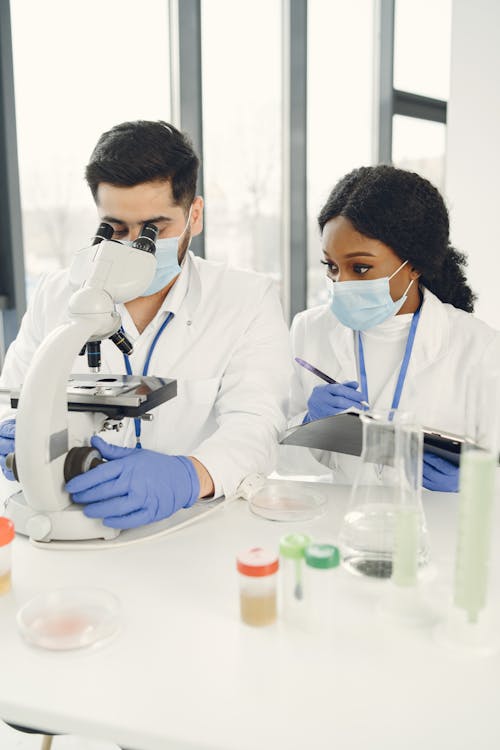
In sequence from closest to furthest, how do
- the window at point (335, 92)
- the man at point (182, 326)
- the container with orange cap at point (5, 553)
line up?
1. the container with orange cap at point (5, 553)
2. the man at point (182, 326)
3. the window at point (335, 92)

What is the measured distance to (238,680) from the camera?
0.80 metres

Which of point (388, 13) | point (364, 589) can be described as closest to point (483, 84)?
point (388, 13)

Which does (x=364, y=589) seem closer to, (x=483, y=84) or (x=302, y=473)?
(x=302, y=473)

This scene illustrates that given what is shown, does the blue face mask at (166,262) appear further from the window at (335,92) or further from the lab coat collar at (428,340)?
the window at (335,92)

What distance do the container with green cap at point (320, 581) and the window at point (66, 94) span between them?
2.27 meters

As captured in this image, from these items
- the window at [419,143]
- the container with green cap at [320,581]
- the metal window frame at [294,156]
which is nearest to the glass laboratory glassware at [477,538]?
the container with green cap at [320,581]

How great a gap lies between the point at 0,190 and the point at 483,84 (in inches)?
105

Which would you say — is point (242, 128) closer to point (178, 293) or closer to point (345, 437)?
point (178, 293)

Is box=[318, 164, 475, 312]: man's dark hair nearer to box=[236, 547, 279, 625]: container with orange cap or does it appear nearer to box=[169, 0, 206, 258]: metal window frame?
box=[236, 547, 279, 625]: container with orange cap

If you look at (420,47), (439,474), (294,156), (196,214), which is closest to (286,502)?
(439,474)

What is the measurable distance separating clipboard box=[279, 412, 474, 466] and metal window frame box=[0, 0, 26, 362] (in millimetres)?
1950

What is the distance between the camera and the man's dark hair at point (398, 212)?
181 cm

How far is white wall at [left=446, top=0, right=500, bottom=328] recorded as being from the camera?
11.7 feet

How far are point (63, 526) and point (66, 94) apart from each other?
240 centimetres
